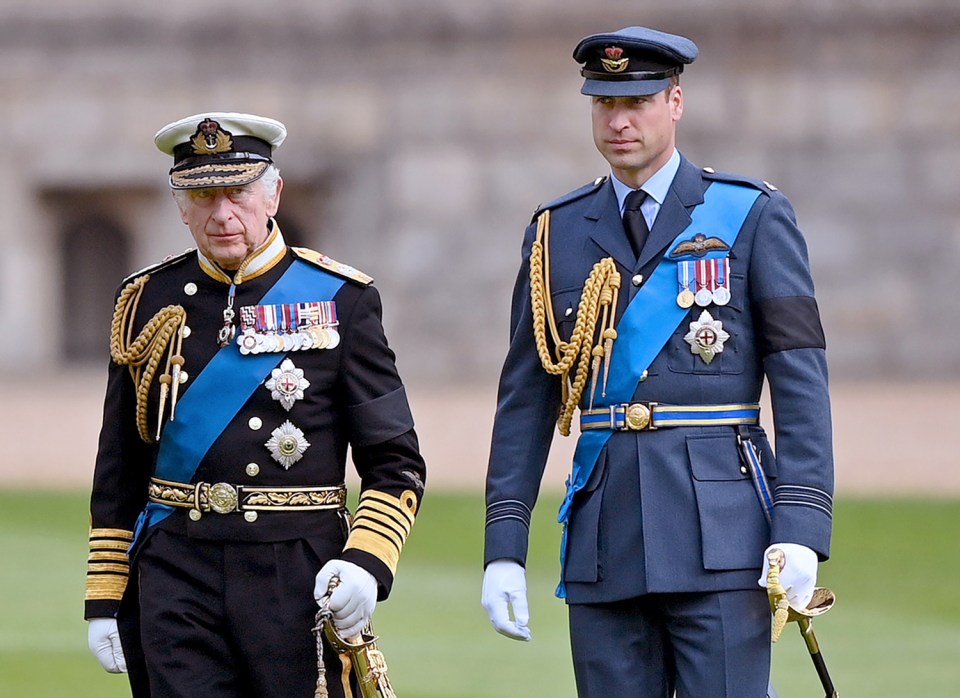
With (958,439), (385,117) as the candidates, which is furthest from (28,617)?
(385,117)

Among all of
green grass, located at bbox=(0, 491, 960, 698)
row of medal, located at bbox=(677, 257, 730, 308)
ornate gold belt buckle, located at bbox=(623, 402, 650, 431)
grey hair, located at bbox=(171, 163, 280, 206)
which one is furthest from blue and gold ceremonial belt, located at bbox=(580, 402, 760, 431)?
green grass, located at bbox=(0, 491, 960, 698)

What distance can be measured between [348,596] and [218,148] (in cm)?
105

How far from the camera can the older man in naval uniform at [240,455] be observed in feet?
14.8

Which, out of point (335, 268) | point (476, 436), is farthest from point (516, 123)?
point (335, 268)

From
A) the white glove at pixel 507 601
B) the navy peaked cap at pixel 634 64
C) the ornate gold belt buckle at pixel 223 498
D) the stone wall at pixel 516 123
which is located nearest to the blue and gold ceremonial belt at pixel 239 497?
the ornate gold belt buckle at pixel 223 498

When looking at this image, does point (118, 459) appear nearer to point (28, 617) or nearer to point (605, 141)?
point (605, 141)

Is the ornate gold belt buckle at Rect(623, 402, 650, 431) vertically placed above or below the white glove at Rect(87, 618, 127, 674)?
above

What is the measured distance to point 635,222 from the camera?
4.63 m

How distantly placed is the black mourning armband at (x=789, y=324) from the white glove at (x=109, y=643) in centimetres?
156

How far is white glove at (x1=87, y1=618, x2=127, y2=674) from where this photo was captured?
4.65 m

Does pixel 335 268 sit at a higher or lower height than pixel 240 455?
higher

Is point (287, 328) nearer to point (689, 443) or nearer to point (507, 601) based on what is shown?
point (507, 601)

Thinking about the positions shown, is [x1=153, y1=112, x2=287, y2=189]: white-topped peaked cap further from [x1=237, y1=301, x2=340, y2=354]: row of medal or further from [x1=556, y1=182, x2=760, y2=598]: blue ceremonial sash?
[x1=556, y1=182, x2=760, y2=598]: blue ceremonial sash

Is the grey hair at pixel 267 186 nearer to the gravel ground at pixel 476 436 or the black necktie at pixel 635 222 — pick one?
the black necktie at pixel 635 222
